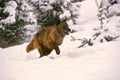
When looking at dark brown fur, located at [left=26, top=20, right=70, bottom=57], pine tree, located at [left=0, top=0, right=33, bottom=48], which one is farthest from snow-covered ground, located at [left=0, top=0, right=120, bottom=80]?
pine tree, located at [left=0, top=0, right=33, bottom=48]

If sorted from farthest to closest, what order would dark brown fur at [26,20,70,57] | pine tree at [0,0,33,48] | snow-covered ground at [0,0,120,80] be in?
pine tree at [0,0,33,48]
dark brown fur at [26,20,70,57]
snow-covered ground at [0,0,120,80]

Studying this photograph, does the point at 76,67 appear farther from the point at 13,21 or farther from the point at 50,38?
the point at 13,21

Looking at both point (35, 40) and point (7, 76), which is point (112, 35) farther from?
point (7, 76)

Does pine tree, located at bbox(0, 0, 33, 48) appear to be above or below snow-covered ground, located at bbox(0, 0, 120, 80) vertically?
below

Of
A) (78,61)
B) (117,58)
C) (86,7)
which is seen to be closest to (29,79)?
(78,61)

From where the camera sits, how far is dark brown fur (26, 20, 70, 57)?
4.88 metres

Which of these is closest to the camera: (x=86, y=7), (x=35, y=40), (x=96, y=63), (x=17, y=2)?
(x=96, y=63)

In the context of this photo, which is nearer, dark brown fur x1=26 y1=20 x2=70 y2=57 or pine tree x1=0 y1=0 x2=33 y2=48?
dark brown fur x1=26 y1=20 x2=70 y2=57

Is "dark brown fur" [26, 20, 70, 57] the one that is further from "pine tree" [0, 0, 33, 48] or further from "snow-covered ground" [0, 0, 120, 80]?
"pine tree" [0, 0, 33, 48]

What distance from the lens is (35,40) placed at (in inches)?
216

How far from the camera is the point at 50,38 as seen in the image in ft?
16.8

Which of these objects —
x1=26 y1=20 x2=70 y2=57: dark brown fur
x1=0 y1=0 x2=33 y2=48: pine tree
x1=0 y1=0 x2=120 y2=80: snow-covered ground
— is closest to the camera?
x1=0 y1=0 x2=120 y2=80: snow-covered ground

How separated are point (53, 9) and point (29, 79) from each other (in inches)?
419

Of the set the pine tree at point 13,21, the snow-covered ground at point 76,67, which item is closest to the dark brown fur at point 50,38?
the snow-covered ground at point 76,67
